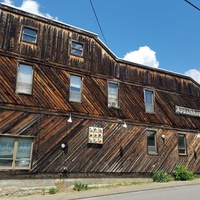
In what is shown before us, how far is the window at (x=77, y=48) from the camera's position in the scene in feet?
54.6

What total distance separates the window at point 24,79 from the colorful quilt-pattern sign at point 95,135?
425cm

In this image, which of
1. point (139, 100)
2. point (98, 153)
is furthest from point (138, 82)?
point (98, 153)

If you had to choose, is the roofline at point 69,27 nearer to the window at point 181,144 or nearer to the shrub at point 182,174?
the window at point 181,144

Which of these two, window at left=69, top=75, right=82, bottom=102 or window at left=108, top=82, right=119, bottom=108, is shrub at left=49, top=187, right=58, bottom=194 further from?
window at left=108, top=82, right=119, bottom=108

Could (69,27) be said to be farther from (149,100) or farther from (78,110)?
(149,100)

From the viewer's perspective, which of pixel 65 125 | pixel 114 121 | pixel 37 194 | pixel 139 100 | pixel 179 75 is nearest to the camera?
pixel 37 194

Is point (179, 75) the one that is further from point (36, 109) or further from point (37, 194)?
point (37, 194)

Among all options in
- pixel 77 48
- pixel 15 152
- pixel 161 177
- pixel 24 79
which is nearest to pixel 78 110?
pixel 24 79

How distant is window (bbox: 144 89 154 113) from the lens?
736 inches

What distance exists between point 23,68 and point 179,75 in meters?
12.5

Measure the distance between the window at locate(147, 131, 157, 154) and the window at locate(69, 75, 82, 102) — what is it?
5670mm

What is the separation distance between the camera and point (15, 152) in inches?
523

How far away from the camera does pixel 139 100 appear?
18359mm

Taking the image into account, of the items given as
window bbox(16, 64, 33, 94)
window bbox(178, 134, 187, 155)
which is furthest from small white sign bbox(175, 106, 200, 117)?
window bbox(16, 64, 33, 94)
